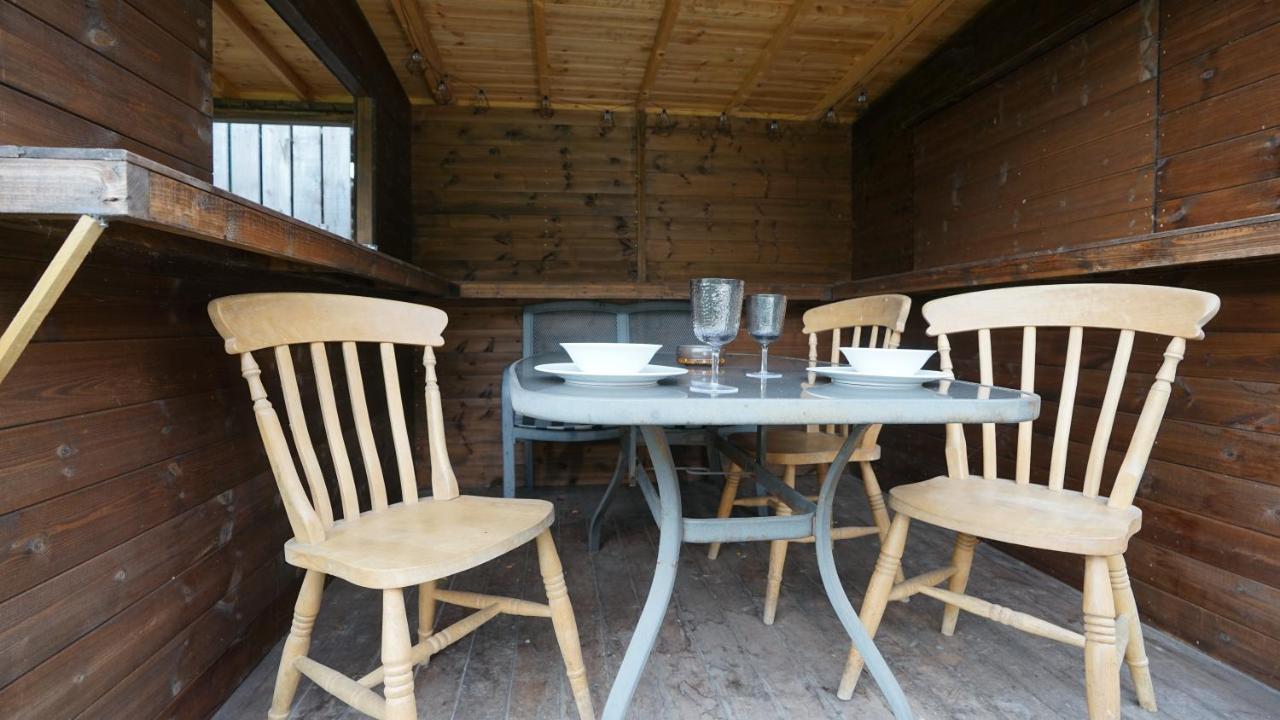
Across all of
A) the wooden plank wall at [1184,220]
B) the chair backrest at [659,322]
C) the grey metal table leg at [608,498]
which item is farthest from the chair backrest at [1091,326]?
the chair backrest at [659,322]

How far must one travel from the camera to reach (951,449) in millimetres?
1572

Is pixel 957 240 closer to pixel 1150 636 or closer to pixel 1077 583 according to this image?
pixel 1077 583

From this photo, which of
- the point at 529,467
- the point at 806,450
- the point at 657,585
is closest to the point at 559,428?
the point at 529,467

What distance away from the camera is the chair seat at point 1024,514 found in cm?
113

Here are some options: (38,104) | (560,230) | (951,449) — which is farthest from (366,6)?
(951,449)

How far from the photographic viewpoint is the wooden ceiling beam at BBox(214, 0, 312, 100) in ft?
9.20

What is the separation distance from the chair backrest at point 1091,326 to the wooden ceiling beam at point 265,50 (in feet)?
10.7

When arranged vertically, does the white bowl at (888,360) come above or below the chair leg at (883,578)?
above

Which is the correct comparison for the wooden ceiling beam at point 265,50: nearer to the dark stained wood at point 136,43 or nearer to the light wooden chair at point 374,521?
the dark stained wood at point 136,43

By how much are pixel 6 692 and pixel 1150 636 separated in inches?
101

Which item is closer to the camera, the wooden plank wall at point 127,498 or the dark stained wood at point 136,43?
the wooden plank wall at point 127,498

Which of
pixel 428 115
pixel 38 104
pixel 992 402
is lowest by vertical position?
pixel 992 402

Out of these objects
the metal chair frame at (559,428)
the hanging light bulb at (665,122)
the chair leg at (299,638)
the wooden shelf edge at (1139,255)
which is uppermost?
the hanging light bulb at (665,122)

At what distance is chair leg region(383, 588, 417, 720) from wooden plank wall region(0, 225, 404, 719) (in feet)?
1.66
